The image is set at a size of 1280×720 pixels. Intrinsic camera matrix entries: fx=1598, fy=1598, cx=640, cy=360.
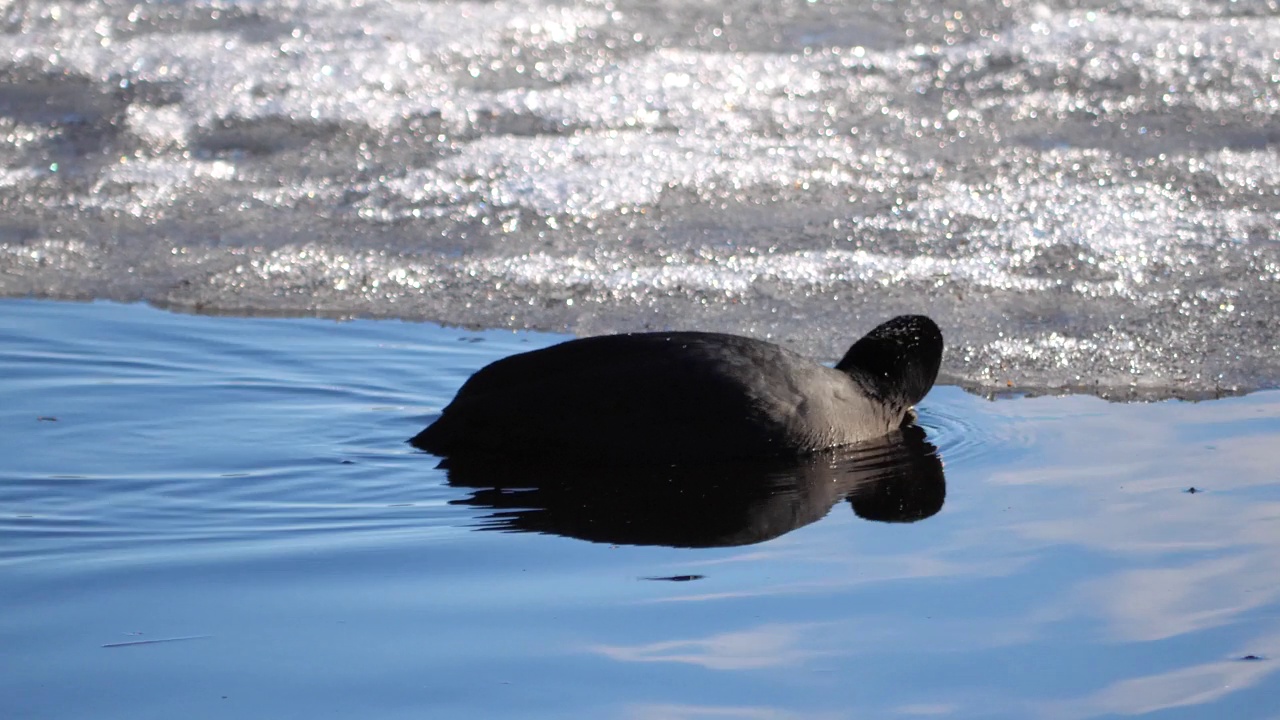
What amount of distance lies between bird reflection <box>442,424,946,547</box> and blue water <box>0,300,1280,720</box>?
0.08 metres

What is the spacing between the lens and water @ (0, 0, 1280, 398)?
676 cm

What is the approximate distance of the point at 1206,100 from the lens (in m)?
9.56

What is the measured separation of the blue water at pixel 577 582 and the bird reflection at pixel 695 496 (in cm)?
8

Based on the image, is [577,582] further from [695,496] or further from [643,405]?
[643,405]

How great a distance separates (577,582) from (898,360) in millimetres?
2030

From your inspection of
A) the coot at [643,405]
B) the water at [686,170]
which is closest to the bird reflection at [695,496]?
the coot at [643,405]

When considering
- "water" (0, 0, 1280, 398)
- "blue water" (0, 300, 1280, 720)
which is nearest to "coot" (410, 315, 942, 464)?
"blue water" (0, 300, 1280, 720)

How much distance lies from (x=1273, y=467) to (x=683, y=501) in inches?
72.7

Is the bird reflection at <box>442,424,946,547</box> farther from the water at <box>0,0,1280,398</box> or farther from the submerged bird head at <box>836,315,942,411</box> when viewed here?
the water at <box>0,0,1280,398</box>

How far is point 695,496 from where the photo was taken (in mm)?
4609

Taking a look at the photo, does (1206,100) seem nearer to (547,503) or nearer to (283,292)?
(283,292)

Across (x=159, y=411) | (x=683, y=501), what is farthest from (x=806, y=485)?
(x=159, y=411)

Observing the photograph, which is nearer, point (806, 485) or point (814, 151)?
point (806, 485)

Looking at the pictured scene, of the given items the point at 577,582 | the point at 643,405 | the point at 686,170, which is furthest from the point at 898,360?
the point at 686,170
